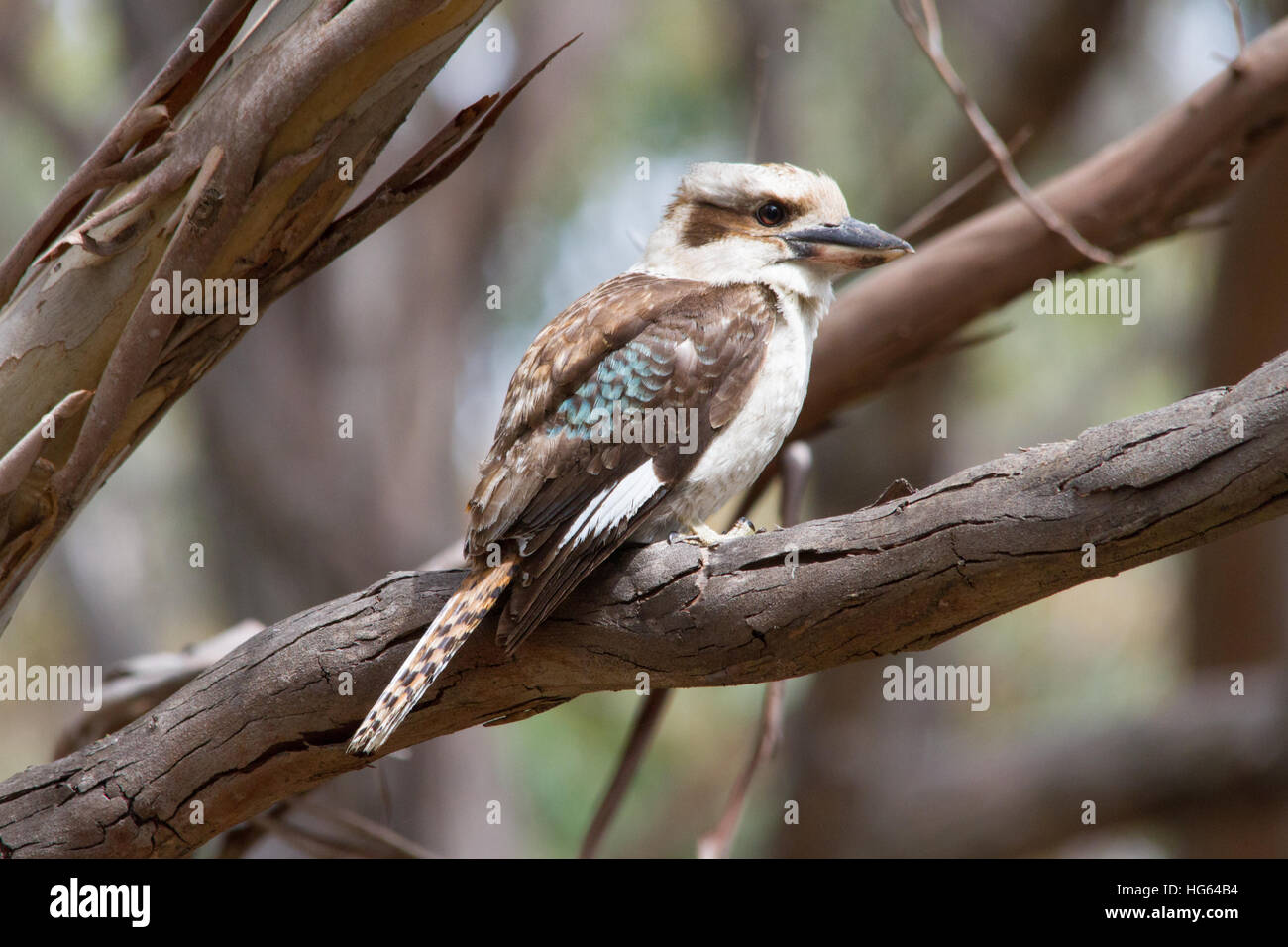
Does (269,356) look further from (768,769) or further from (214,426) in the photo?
(768,769)

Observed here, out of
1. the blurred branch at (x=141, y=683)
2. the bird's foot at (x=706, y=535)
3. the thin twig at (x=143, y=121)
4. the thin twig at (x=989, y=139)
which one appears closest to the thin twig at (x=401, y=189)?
the thin twig at (x=143, y=121)

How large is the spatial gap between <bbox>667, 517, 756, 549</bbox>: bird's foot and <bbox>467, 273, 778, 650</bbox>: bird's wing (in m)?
0.09

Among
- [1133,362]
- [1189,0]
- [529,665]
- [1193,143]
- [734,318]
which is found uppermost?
[1189,0]

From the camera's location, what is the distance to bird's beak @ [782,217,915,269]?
2430 millimetres

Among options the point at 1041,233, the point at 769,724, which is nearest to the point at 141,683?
the point at 769,724

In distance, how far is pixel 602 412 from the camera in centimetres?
217

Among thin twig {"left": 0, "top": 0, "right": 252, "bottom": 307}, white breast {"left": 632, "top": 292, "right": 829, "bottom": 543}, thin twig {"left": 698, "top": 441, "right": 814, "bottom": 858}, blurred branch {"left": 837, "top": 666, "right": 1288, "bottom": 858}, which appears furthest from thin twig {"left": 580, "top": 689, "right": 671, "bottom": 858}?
blurred branch {"left": 837, "top": 666, "right": 1288, "bottom": 858}

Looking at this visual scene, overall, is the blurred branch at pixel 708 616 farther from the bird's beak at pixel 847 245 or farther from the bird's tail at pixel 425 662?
the bird's beak at pixel 847 245

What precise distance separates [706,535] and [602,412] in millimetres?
306

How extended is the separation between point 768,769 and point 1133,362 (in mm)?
A: 3552

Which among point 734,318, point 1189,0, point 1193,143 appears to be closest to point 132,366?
point 734,318

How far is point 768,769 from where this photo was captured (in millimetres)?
7793

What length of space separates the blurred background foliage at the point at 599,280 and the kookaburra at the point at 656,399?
88cm

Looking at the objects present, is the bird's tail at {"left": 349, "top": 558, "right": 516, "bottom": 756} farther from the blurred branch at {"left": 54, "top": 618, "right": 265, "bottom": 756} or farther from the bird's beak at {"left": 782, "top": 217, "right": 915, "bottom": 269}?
the blurred branch at {"left": 54, "top": 618, "right": 265, "bottom": 756}
